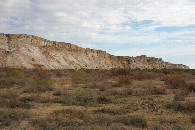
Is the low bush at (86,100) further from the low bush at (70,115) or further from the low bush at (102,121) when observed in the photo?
the low bush at (102,121)

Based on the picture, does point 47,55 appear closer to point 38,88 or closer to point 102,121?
point 38,88

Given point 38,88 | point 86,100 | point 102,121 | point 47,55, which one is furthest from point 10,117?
point 47,55

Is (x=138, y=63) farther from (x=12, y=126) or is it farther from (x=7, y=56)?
(x=12, y=126)

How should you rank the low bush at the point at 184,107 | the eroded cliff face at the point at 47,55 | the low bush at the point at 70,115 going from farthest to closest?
1. the eroded cliff face at the point at 47,55
2. the low bush at the point at 184,107
3. the low bush at the point at 70,115

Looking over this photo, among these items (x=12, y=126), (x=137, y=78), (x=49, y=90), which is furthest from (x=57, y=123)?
(x=137, y=78)

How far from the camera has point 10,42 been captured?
45.5 metres

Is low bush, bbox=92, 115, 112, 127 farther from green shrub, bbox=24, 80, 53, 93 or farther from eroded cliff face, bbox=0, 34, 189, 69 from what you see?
eroded cliff face, bbox=0, 34, 189, 69

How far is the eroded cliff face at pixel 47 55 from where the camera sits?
1677 inches

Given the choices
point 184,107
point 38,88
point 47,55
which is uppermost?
point 47,55

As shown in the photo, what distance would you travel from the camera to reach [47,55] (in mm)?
48938

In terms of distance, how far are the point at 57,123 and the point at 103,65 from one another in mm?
56572

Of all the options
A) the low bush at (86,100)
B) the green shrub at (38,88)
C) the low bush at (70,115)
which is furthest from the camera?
the green shrub at (38,88)

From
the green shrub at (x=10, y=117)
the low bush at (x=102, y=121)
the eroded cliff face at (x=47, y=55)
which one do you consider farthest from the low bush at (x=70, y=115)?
the eroded cliff face at (x=47, y=55)

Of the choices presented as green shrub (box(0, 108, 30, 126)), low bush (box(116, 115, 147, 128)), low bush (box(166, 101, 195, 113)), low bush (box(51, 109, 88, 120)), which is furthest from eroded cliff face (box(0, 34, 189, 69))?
low bush (box(116, 115, 147, 128))
